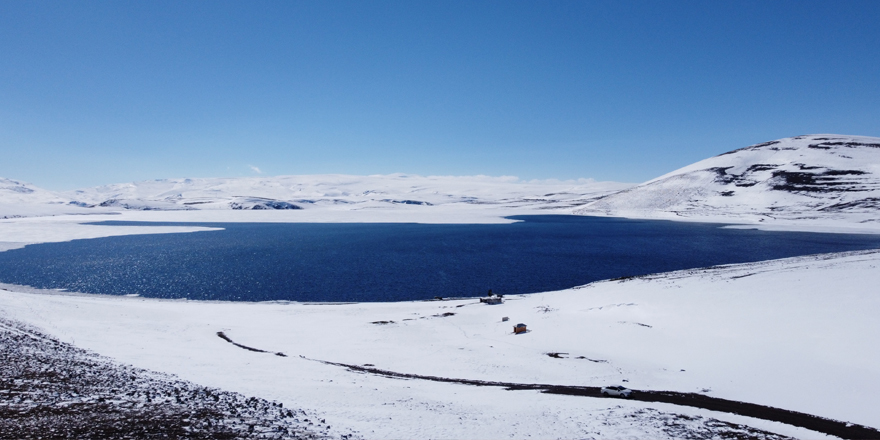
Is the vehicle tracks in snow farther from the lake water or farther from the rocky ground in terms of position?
the lake water

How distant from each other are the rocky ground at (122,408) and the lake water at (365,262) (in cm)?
2215

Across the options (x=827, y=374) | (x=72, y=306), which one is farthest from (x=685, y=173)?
(x=72, y=306)

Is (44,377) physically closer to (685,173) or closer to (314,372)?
(314,372)

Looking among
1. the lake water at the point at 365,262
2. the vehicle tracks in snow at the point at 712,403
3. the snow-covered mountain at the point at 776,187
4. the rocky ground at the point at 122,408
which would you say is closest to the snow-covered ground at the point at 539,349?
the vehicle tracks in snow at the point at 712,403

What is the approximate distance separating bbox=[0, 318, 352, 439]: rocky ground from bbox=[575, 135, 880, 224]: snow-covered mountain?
126 m

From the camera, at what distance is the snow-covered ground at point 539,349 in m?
12.0

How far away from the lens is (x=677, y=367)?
16891mm

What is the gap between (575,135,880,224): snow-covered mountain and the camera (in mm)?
112138

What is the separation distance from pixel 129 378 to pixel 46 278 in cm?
4146

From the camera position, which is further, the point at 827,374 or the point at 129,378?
the point at 827,374

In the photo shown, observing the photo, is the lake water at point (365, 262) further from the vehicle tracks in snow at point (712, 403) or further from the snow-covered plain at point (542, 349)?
the vehicle tracks in snow at point (712, 403)

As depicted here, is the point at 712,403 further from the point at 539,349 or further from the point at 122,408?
the point at 122,408

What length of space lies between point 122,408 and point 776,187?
555 feet

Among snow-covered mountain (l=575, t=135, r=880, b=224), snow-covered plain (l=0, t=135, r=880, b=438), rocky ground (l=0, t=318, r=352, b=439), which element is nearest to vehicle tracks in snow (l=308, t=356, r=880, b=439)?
snow-covered plain (l=0, t=135, r=880, b=438)
